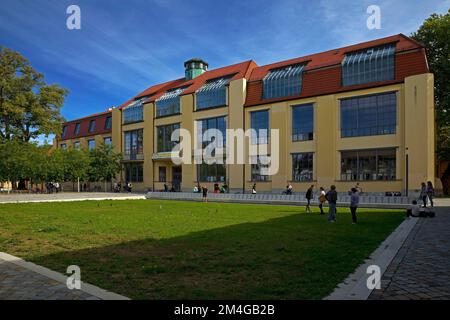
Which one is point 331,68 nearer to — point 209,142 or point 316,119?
point 316,119

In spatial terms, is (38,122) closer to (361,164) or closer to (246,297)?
(361,164)

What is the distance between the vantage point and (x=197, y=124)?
143ft

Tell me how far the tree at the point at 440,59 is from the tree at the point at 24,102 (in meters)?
47.4

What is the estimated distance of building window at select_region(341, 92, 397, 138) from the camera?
1193 inches

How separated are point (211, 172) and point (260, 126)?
869 cm

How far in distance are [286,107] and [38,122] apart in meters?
35.3

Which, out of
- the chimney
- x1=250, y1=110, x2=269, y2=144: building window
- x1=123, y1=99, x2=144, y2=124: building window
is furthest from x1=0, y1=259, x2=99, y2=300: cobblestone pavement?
the chimney

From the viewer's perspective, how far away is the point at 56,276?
5.68 meters

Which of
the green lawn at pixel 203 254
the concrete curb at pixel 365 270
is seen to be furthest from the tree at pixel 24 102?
the concrete curb at pixel 365 270

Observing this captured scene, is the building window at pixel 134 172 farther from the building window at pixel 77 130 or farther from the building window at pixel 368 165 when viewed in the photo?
the building window at pixel 368 165

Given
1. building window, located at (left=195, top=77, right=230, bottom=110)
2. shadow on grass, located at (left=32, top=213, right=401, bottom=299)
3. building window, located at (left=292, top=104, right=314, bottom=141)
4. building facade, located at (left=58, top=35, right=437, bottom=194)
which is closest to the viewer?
shadow on grass, located at (left=32, top=213, right=401, bottom=299)

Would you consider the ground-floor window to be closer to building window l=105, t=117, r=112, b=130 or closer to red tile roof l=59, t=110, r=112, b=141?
red tile roof l=59, t=110, r=112, b=141

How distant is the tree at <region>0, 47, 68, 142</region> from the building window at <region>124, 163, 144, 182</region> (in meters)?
11.8
